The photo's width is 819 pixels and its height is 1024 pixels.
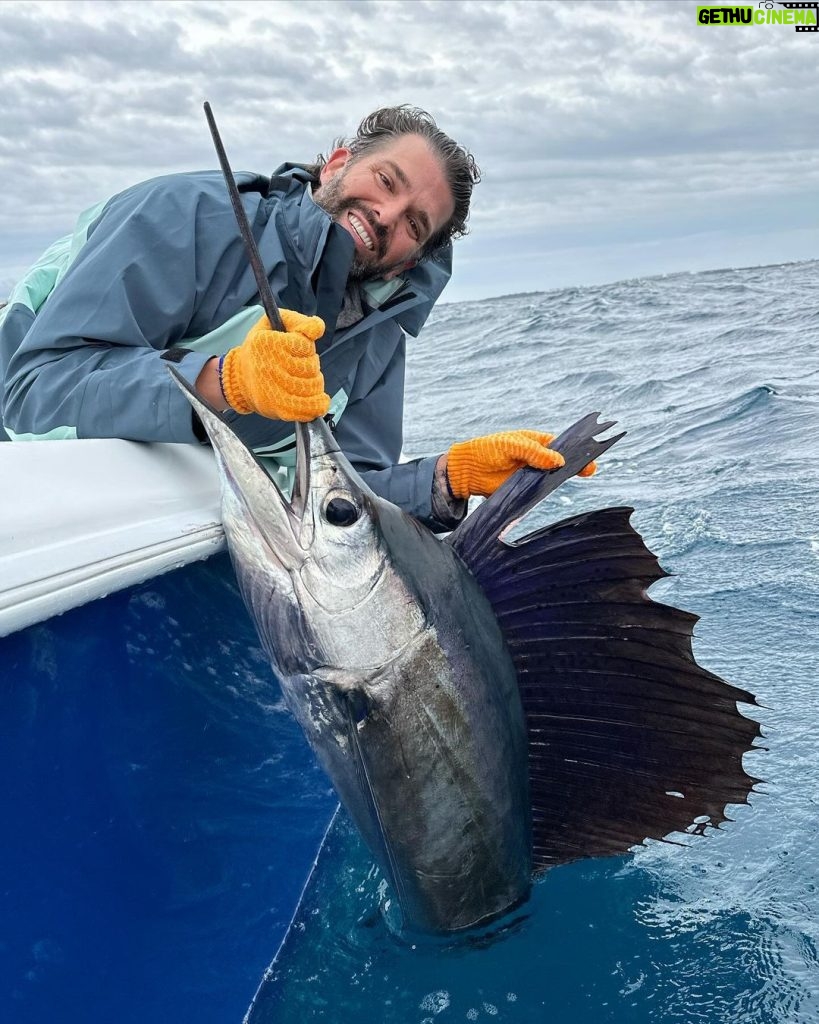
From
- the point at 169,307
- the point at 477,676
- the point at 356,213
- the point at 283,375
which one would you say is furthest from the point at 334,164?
the point at 477,676

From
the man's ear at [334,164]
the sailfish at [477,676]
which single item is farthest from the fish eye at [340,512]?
the man's ear at [334,164]

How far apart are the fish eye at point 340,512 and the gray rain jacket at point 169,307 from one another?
1.29 feet

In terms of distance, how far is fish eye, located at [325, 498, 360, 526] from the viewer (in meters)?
1.46

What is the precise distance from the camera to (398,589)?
147 cm

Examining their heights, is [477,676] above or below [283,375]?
below

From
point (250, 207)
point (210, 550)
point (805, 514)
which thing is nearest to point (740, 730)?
point (210, 550)

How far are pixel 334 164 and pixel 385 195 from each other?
212mm

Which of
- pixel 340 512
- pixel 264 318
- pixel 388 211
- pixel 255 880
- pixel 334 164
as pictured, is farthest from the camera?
pixel 334 164

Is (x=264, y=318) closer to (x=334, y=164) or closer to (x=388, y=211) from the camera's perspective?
(x=388, y=211)

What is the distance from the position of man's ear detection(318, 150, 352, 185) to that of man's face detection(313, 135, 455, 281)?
3cm

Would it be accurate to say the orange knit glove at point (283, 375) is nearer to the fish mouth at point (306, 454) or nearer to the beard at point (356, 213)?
the fish mouth at point (306, 454)

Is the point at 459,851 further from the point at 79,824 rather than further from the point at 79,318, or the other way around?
the point at 79,318

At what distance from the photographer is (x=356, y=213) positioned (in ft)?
7.82

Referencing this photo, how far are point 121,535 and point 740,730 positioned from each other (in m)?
1.04
